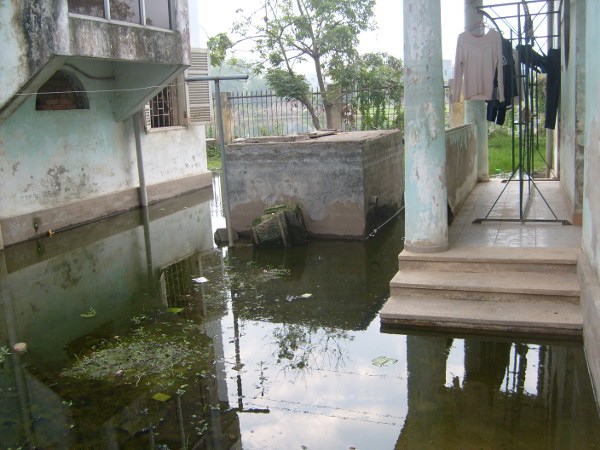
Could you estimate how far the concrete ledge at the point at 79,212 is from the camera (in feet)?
33.8

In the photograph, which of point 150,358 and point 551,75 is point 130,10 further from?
point 150,358

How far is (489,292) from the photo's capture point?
236 inches

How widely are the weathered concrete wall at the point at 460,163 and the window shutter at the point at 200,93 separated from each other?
6901mm

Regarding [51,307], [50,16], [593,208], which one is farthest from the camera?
[50,16]

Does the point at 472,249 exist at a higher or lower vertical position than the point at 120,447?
higher

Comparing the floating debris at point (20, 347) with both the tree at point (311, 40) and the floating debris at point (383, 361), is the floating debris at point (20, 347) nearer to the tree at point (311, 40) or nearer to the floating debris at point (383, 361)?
the floating debris at point (383, 361)

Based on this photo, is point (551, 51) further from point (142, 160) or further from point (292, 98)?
point (292, 98)

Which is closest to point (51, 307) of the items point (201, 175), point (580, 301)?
point (580, 301)

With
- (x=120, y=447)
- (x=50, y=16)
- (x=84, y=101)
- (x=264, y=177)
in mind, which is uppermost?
(x=50, y=16)

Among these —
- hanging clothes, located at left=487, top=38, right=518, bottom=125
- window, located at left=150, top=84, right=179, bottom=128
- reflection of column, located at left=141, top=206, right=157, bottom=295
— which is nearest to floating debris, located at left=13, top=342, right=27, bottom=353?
reflection of column, located at left=141, top=206, right=157, bottom=295

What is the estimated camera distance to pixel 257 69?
19.7 m

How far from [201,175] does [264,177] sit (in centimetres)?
612

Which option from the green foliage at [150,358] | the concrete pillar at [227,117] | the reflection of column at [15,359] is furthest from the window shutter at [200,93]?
the green foliage at [150,358]

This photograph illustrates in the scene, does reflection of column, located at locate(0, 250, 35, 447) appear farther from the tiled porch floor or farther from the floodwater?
the tiled porch floor
